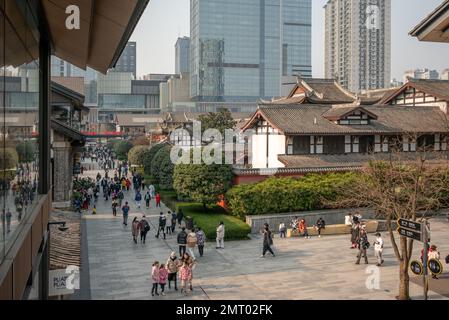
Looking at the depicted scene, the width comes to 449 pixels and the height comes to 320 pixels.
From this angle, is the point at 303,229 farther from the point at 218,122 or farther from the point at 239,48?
the point at 239,48

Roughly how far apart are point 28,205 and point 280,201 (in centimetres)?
2190

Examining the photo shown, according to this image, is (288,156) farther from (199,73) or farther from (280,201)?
(199,73)

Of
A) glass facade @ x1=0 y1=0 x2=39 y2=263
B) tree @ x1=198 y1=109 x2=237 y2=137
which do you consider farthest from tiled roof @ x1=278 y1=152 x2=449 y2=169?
glass facade @ x1=0 y1=0 x2=39 y2=263

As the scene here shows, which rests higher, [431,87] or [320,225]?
[431,87]

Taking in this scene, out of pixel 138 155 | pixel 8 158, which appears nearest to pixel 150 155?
pixel 138 155

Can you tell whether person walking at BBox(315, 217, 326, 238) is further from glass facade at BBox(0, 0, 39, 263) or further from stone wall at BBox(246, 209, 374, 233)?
glass facade at BBox(0, 0, 39, 263)

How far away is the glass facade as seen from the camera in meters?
5.08

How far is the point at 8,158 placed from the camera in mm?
5391

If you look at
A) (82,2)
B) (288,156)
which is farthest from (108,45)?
(288,156)

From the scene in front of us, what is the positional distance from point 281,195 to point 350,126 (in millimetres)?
10898

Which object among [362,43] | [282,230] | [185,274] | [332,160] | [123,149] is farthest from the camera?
[362,43]

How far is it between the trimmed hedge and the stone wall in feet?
1.73

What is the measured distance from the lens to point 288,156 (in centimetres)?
3431
